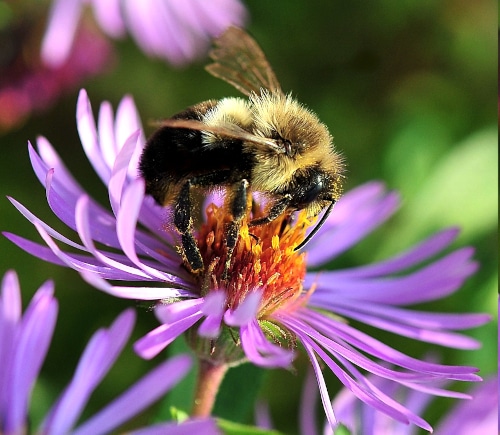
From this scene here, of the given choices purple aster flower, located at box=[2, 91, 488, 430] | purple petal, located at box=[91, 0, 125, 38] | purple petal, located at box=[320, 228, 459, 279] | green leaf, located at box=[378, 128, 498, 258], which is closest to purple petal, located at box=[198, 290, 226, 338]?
purple aster flower, located at box=[2, 91, 488, 430]

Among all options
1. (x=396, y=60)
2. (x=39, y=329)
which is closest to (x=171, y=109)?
(x=396, y=60)

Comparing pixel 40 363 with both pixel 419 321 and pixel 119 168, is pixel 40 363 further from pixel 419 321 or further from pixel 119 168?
pixel 419 321

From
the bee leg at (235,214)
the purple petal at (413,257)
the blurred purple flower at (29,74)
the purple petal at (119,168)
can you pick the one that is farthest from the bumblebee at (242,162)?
the blurred purple flower at (29,74)

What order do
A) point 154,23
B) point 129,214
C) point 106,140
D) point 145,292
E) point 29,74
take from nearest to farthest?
point 129,214 < point 145,292 < point 106,140 < point 29,74 < point 154,23

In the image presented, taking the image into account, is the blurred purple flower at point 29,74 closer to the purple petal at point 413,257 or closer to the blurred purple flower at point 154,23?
the blurred purple flower at point 154,23

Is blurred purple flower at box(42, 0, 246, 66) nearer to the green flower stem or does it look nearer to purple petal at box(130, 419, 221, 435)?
the green flower stem

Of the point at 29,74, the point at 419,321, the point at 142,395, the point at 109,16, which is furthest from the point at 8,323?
the point at 109,16
